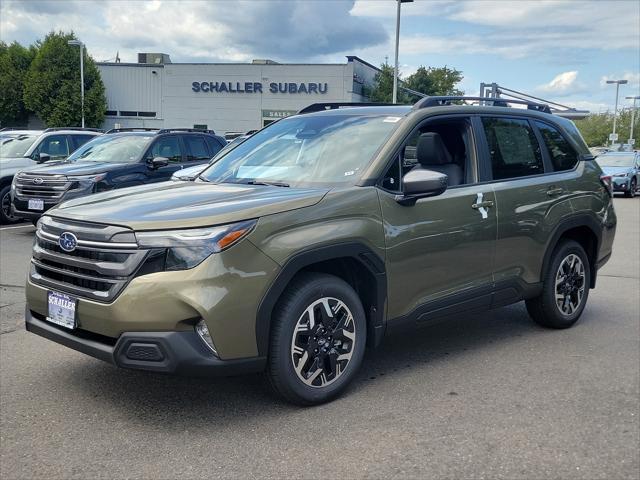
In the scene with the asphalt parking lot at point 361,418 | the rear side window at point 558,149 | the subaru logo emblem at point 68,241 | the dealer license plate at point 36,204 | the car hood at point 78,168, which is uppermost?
the rear side window at point 558,149

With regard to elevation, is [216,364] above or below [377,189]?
below

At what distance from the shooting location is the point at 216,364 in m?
3.42

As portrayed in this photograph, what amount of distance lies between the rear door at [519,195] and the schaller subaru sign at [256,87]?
139ft

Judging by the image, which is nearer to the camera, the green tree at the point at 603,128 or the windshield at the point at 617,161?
the windshield at the point at 617,161

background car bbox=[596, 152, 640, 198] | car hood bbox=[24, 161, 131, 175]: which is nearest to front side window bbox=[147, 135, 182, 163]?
car hood bbox=[24, 161, 131, 175]

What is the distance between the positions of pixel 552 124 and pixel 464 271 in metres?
1.99

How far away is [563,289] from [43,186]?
799cm

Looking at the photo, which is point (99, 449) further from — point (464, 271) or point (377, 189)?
point (464, 271)

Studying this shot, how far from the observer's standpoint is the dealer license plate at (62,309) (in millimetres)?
3604

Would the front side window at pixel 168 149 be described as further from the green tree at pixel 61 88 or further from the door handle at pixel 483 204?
the green tree at pixel 61 88

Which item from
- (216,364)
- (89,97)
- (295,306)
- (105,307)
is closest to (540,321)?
(295,306)

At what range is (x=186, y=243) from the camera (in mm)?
3367

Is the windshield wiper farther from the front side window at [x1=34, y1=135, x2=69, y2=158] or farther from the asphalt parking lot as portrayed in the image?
the front side window at [x1=34, y1=135, x2=69, y2=158]

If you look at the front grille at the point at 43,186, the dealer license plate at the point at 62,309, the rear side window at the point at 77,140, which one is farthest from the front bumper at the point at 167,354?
the rear side window at the point at 77,140
